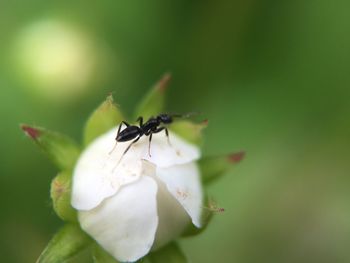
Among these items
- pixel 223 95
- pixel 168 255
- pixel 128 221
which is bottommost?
pixel 223 95

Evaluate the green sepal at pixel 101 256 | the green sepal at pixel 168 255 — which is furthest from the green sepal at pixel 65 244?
the green sepal at pixel 168 255

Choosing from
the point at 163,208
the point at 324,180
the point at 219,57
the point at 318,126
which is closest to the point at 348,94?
the point at 318,126

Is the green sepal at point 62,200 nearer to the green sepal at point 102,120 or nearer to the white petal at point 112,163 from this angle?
the white petal at point 112,163

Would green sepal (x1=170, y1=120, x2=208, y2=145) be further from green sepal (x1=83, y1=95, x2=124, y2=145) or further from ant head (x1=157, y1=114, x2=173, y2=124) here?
green sepal (x1=83, y1=95, x2=124, y2=145)

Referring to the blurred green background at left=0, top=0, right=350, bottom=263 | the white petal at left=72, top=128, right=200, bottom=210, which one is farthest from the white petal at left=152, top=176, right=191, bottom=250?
the blurred green background at left=0, top=0, right=350, bottom=263

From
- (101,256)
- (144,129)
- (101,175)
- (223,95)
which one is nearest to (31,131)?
(101,175)

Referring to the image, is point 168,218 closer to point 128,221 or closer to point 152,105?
point 128,221
